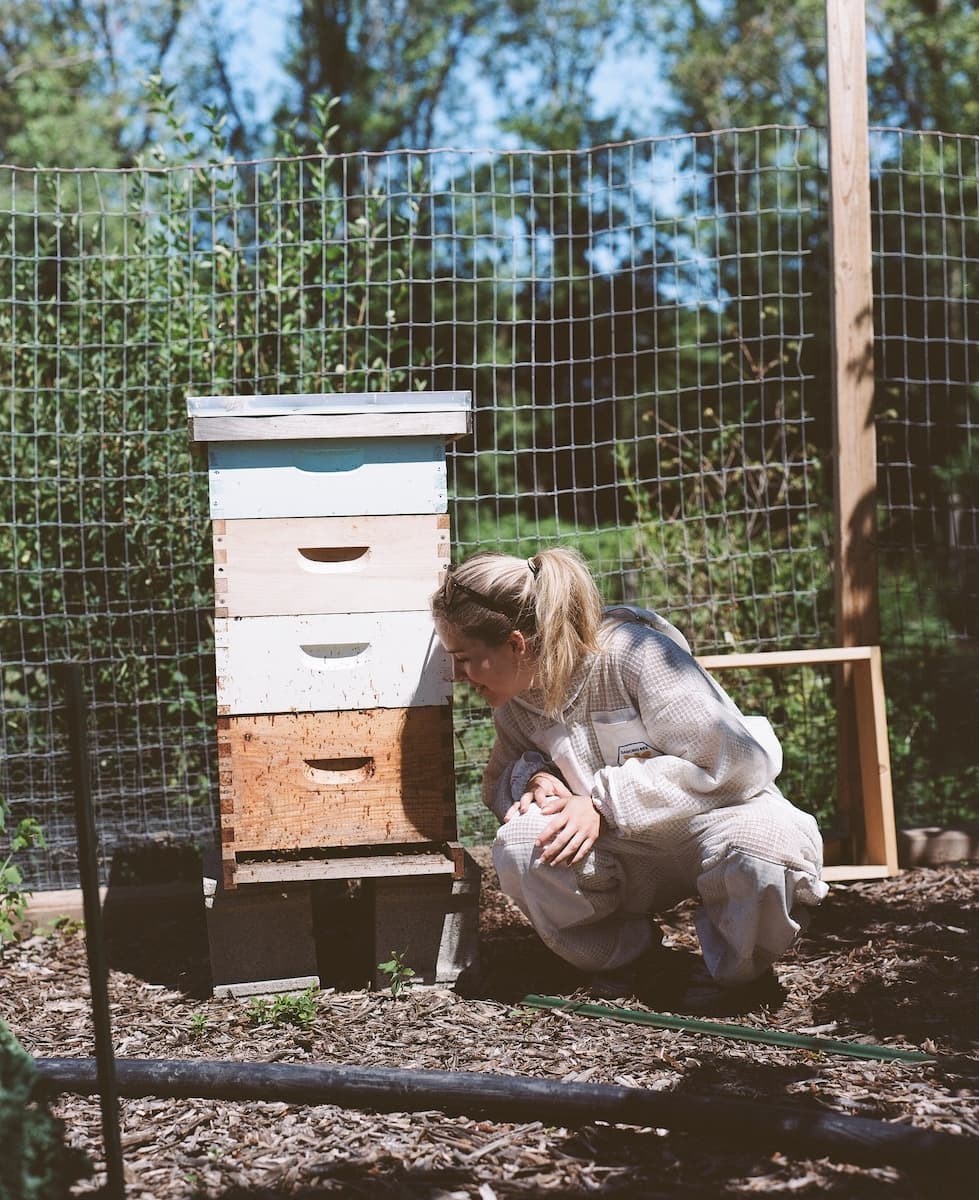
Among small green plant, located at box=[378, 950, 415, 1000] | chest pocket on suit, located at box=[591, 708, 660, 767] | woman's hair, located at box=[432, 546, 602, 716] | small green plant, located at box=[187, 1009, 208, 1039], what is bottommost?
small green plant, located at box=[187, 1009, 208, 1039]

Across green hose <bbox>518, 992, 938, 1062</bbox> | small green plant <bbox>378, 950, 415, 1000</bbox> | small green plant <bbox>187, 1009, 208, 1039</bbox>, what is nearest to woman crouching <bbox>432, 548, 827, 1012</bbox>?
green hose <bbox>518, 992, 938, 1062</bbox>

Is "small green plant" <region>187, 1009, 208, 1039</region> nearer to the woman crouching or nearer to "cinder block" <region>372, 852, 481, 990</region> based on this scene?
"cinder block" <region>372, 852, 481, 990</region>

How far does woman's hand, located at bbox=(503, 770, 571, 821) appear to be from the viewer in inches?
123

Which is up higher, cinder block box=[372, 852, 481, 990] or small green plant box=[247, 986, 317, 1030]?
cinder block box=[372, 852, 481, 990]

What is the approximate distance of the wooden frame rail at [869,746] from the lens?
162 inches

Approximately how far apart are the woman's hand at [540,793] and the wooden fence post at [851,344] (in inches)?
64.5

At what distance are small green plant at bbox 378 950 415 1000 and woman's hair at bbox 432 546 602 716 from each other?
0.82 metres

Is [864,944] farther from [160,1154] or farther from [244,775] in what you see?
[160,1154]

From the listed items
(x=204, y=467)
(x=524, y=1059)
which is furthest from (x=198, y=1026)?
(x=204, y=467)

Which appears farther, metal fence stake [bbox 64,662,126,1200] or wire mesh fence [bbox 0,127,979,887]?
wire mesh fence [bbox 0,127,979,887]

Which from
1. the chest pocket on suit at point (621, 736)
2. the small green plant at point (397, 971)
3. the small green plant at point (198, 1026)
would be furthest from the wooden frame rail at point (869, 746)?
the small green plant at point (198, 1026)

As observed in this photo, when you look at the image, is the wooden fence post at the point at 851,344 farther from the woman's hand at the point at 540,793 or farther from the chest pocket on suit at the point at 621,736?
the woman's hand at the point at 540,793

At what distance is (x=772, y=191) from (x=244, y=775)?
11.9m

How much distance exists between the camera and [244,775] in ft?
10.3
